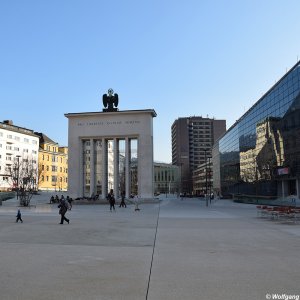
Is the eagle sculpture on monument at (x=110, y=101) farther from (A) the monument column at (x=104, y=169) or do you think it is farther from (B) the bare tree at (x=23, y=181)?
(B) the bare tree at (x=23, y=181)

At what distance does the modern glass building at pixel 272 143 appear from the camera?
5572 centimetres

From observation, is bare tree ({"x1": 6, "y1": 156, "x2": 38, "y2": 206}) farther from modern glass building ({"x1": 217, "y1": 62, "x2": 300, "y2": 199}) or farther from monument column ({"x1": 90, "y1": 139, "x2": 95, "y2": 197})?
modern glass building ({"x1": 217, "y1": 62, "x2": 300, "y2": 199})

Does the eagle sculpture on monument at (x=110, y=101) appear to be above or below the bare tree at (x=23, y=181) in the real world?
above

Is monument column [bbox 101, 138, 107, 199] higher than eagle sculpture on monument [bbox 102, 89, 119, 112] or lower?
lower

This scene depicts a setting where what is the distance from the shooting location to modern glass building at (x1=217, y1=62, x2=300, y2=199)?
183 feet

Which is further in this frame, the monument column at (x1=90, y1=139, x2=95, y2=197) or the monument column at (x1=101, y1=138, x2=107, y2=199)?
the monument column at (x1=90, y1=139, x2=95, y2=197)

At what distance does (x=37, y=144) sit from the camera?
123 meters

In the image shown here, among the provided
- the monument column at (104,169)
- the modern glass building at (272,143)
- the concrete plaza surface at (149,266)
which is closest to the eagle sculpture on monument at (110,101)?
the monument column at (104,169)

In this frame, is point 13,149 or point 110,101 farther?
point 13,149

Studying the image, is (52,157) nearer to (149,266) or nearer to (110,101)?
(110,101)

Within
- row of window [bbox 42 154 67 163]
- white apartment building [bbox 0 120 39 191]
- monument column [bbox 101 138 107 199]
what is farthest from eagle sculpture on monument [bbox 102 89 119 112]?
row of window [bbox 42 154 67 163]

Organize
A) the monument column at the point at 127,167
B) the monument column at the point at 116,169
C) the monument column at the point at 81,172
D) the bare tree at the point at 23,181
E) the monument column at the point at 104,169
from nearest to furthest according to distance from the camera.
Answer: the bare tree at the point at 23,181 → the monument column at the point at 127,167 → the monument column at the point at 116,169 → the monument column at the point at 104,169 → the monument column at the point at 81,172

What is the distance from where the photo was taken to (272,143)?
→ 6353 centimetres

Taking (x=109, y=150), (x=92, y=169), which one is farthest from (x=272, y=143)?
(x=92, y=169)
